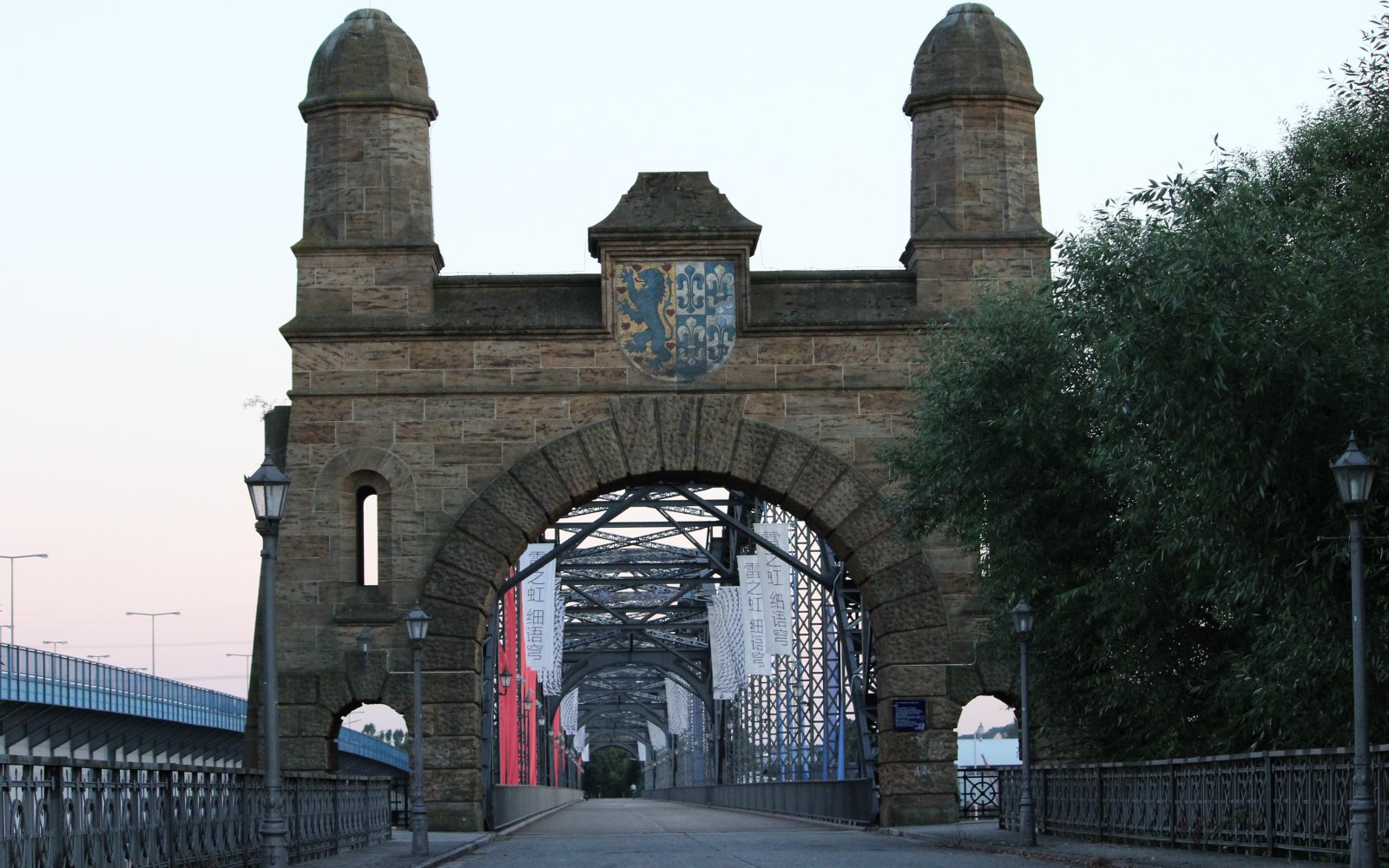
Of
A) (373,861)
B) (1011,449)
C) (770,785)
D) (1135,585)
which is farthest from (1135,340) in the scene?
(770,785)

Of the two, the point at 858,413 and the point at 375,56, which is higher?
the point at 375,56

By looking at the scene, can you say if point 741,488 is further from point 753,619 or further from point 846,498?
point 753,619

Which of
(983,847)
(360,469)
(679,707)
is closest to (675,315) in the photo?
(360,469)

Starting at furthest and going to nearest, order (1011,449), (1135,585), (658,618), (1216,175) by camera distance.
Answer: (658,618), (1011,449), (1135,585), (1216,175)

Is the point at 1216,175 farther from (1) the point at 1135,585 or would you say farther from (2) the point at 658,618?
(2) the point at 658,618

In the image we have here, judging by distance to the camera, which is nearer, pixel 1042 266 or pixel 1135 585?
pixel 1135 585

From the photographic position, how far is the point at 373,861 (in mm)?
21484

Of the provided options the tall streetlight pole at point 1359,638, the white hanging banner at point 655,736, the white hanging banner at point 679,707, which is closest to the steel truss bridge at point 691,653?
the white hanging banner at point 679,707

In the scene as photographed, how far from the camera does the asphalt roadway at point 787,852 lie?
1958cm

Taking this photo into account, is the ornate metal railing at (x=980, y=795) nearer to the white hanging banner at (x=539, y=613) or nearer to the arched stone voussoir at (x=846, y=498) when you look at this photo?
the arched stone voussoir at (x=846, y=498)

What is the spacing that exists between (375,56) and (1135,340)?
46.8 ft

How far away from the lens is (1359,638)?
15.0m

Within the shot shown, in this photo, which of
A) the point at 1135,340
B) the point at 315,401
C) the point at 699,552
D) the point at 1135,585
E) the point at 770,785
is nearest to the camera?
the point at 1135,340

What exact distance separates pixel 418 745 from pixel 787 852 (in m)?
5.05
